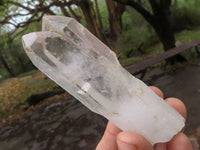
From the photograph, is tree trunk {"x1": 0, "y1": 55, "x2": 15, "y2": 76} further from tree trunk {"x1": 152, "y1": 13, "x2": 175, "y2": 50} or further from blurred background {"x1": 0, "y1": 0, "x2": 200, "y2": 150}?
tree trunk {"x1": 152, "y1": 13, "x2": 175, "y2": 50}

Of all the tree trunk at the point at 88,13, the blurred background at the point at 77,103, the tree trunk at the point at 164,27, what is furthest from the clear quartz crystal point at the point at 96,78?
the tree trunk at the point at 88,13

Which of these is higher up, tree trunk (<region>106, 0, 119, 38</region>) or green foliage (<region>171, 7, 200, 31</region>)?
tree trunk (<region>106, 0, 119, 38</region>)

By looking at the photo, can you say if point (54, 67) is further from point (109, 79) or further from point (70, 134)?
point (70, 134)

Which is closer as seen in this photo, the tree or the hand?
the hand

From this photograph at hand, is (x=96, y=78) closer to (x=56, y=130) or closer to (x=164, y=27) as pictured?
(x=56, y=130)

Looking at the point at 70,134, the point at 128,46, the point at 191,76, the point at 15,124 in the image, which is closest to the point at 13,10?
the point at 15,124

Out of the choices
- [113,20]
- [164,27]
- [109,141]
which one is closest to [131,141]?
[109,141]

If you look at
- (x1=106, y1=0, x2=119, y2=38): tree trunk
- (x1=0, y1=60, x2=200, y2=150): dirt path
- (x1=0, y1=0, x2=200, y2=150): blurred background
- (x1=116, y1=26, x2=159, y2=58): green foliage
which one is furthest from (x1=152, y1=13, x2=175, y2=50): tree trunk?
(x1=106, y1=0, x2=119, y2=38): tree trunk

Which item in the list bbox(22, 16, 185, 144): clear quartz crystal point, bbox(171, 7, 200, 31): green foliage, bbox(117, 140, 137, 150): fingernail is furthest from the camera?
bbox(171, 7, 200, 31): green foliage
